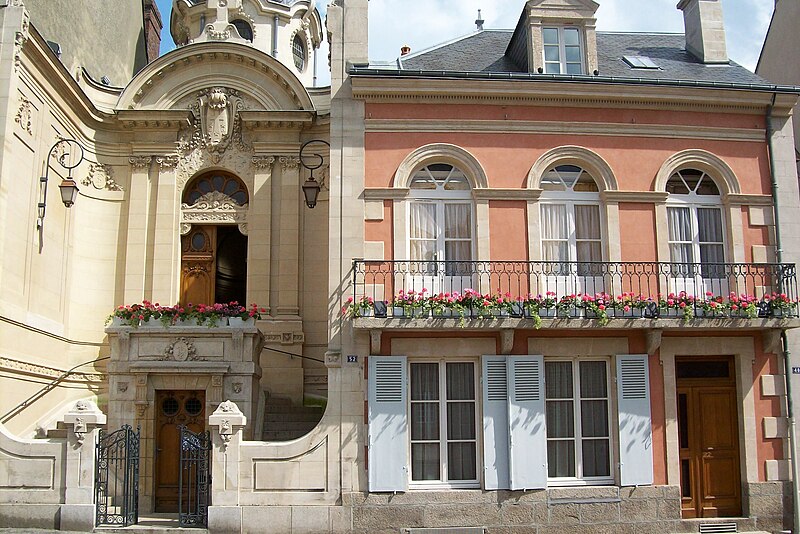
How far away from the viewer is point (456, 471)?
42.2 ft

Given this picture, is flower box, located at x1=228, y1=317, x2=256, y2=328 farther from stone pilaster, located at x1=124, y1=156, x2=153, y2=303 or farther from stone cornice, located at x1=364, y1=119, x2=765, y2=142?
stone cornice, located at x1=364, y1=119, x2=765, y2=142

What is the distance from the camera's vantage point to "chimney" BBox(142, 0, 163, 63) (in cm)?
2412

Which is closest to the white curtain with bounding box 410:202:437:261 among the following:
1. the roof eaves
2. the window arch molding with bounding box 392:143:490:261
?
the window arch molding with bounding box 392:143:490:261

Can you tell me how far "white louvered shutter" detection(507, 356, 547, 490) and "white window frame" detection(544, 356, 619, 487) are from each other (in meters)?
0.34

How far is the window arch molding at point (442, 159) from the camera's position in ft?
44.6

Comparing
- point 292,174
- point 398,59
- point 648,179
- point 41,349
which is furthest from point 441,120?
point 41,349

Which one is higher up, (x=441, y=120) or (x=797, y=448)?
(x=441, y=120)

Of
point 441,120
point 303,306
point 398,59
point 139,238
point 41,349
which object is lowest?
point 41,349

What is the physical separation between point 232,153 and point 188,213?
1667mm

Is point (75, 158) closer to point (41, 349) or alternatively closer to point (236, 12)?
point (41, 349)

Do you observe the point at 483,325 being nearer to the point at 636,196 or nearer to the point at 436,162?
the point at 436,162

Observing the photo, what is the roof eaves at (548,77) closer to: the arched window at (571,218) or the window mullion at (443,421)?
the arched window at (571,218)

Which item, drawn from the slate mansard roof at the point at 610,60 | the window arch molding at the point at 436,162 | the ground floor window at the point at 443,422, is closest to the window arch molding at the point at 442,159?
the window arch molding at the point at 436,162

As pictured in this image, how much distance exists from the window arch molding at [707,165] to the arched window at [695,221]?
18 centimetres
